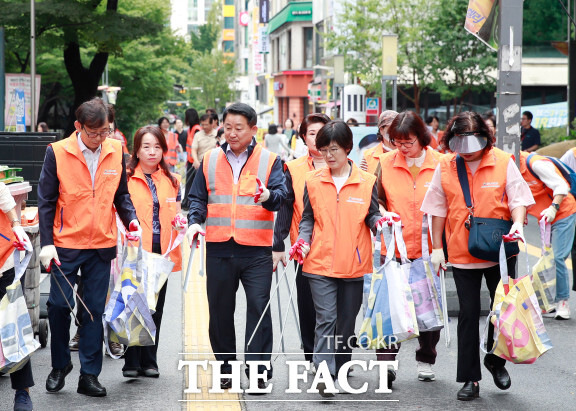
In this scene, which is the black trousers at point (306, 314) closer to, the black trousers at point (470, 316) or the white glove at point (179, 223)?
the white glove at point (179, 223)

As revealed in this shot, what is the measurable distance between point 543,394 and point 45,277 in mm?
6057

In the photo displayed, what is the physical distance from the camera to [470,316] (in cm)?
627

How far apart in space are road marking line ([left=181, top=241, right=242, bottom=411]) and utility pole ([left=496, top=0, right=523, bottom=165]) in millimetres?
3277

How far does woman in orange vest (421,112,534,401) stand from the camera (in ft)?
20.1

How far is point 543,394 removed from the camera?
21.1 ft

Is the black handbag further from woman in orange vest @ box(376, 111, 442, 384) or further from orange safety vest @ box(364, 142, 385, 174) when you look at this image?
orange safety vest @ box(364, 142, 385, 174)

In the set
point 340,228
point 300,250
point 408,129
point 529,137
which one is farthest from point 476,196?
point 529,137

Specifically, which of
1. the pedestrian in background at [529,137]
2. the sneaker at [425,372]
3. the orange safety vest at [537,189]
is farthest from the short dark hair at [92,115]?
the pedestrian in background at [529,137]

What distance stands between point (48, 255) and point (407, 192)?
2.36 metres

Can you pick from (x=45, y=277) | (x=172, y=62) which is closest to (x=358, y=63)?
(x=172, y=62)

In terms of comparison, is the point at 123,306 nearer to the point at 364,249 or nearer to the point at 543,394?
the point at 364,249

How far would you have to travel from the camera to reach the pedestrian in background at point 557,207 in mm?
8125

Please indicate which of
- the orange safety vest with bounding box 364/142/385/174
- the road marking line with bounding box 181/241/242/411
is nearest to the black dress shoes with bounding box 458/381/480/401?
the road marking line with bounding box 181/241/242/411

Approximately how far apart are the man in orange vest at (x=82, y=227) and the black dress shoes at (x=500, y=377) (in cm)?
247
